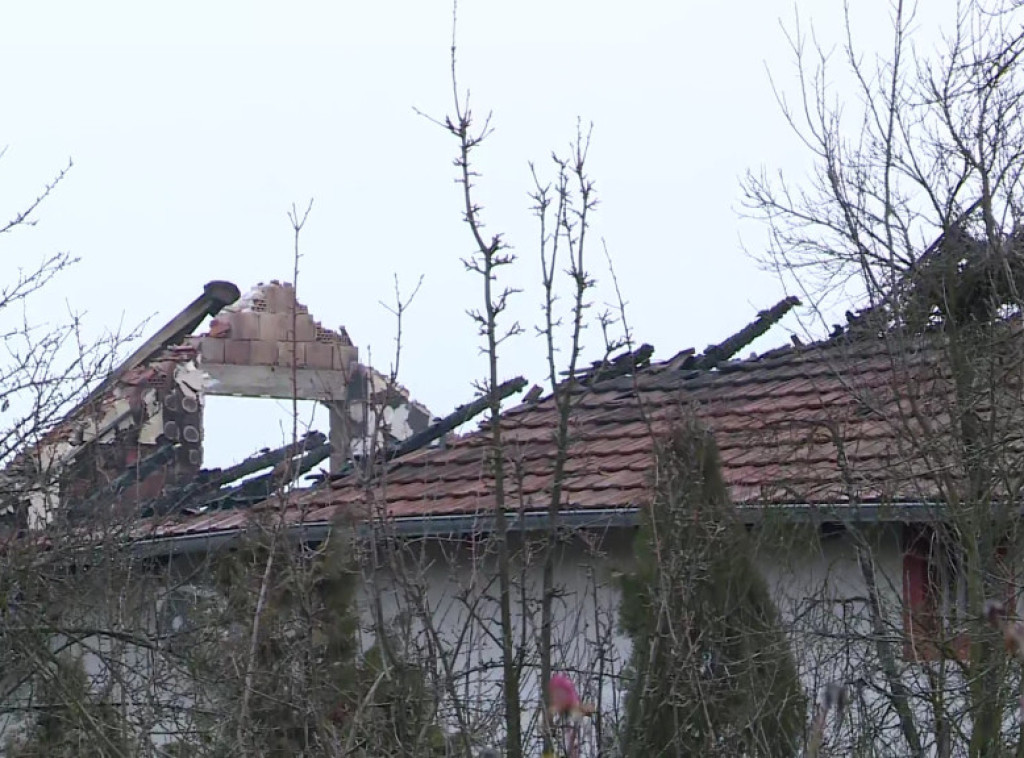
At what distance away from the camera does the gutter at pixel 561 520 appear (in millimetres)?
7039

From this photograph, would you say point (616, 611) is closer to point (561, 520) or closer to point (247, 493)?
point (561, 520)

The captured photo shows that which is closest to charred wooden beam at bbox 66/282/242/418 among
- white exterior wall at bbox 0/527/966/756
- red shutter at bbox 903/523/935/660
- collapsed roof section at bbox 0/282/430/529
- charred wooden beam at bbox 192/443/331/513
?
collapsed roof section at bbox 0/282/430/529

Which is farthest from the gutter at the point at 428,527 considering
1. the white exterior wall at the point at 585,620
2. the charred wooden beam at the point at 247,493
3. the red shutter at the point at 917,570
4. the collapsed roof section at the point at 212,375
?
the collapsed roof section at the point at 212,375

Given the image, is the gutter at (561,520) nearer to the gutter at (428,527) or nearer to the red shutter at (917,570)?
the gutter at (428,527)

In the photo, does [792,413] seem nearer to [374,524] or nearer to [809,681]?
[809,681]

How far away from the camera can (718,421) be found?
396 inches

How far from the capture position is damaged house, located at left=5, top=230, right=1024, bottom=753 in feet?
17.1

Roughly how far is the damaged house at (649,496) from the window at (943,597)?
0.02 metres

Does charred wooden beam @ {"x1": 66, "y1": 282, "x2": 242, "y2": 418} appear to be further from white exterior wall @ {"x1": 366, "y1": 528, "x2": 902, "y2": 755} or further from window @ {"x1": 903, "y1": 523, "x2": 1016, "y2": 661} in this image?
window @ {"x1": 903, "y1": 523, "x2": 1016, "y2": 661}

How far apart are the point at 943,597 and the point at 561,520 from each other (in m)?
1.72

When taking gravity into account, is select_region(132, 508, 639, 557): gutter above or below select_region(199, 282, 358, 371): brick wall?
below

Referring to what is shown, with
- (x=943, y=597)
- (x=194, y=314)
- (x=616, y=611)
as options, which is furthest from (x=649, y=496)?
(x=194, y=314)

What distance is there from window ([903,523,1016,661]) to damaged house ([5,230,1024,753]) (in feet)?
0.07

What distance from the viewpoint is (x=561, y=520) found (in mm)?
7141
